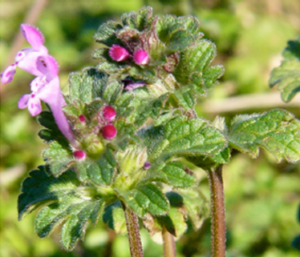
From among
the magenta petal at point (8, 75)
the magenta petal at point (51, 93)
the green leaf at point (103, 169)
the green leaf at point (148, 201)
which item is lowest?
the green leaf at point (148, 201)

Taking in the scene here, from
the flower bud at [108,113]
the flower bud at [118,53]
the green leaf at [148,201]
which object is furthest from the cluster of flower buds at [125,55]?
the green leaf at [148,201]

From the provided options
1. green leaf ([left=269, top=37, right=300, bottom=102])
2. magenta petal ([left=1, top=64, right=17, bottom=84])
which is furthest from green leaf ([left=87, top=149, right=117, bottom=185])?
green leaf ([left=269, top=37, right=300, bottom=102])

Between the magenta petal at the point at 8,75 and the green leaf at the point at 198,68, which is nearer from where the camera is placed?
the magenta petal at the point at 8,75

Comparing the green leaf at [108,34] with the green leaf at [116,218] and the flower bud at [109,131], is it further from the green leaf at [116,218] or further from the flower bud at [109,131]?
the green leaf at [116,218]

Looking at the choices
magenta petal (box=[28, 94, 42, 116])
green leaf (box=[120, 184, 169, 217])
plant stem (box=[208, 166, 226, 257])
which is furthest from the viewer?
plant stem (box=[208, 166, 226, 257])

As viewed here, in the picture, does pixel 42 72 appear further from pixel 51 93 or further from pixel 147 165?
pixel 147 165

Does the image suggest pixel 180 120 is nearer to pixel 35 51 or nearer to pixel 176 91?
pixel 176 91

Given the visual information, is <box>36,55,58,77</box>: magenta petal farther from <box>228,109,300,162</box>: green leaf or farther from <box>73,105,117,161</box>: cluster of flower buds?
<box>228,109,300,162</box>: green leaf

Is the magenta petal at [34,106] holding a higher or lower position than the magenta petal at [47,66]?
lower
